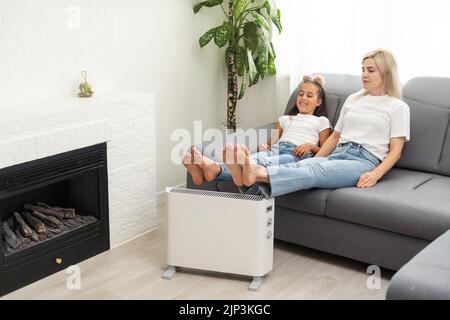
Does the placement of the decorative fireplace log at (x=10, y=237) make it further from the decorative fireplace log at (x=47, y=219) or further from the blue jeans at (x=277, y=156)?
the blue jeans at (x=277, y=156)

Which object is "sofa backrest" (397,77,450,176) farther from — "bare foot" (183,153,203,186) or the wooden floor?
"bare foot" (183,153,203,186)

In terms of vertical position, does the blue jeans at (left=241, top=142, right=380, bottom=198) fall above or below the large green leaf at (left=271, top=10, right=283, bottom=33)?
below

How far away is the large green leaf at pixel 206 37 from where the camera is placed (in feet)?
13.6

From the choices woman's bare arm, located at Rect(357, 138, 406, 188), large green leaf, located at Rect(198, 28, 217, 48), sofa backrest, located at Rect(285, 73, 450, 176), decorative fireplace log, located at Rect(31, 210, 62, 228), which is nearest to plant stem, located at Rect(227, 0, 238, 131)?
large green leaf, located at Rect(198, 28, 217, 48)

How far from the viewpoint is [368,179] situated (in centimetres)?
329

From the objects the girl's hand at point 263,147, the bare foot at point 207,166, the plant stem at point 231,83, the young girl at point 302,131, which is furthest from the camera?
the plant stem at point 231,83

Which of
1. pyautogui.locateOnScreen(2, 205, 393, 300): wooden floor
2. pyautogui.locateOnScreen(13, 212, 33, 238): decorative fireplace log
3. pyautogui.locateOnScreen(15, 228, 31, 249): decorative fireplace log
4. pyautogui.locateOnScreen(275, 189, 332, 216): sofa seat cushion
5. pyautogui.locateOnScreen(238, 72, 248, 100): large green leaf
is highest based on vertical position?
pyautogui.locateOnScreen(238, 72, 248, 100): large green leaf

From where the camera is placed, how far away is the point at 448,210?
2930 mm

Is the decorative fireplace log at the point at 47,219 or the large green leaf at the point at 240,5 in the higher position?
the large green leaf at the point at 240,5

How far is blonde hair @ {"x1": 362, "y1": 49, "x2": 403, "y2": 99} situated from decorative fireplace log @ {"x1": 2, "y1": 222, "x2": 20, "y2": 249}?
74.6 inches

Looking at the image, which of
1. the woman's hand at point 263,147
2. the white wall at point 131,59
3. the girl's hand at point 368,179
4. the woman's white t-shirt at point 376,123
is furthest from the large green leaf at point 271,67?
the girl's hand at point 368,179

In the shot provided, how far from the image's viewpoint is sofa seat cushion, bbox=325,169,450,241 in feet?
9.64

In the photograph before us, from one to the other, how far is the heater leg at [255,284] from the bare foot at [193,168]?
0.52m
